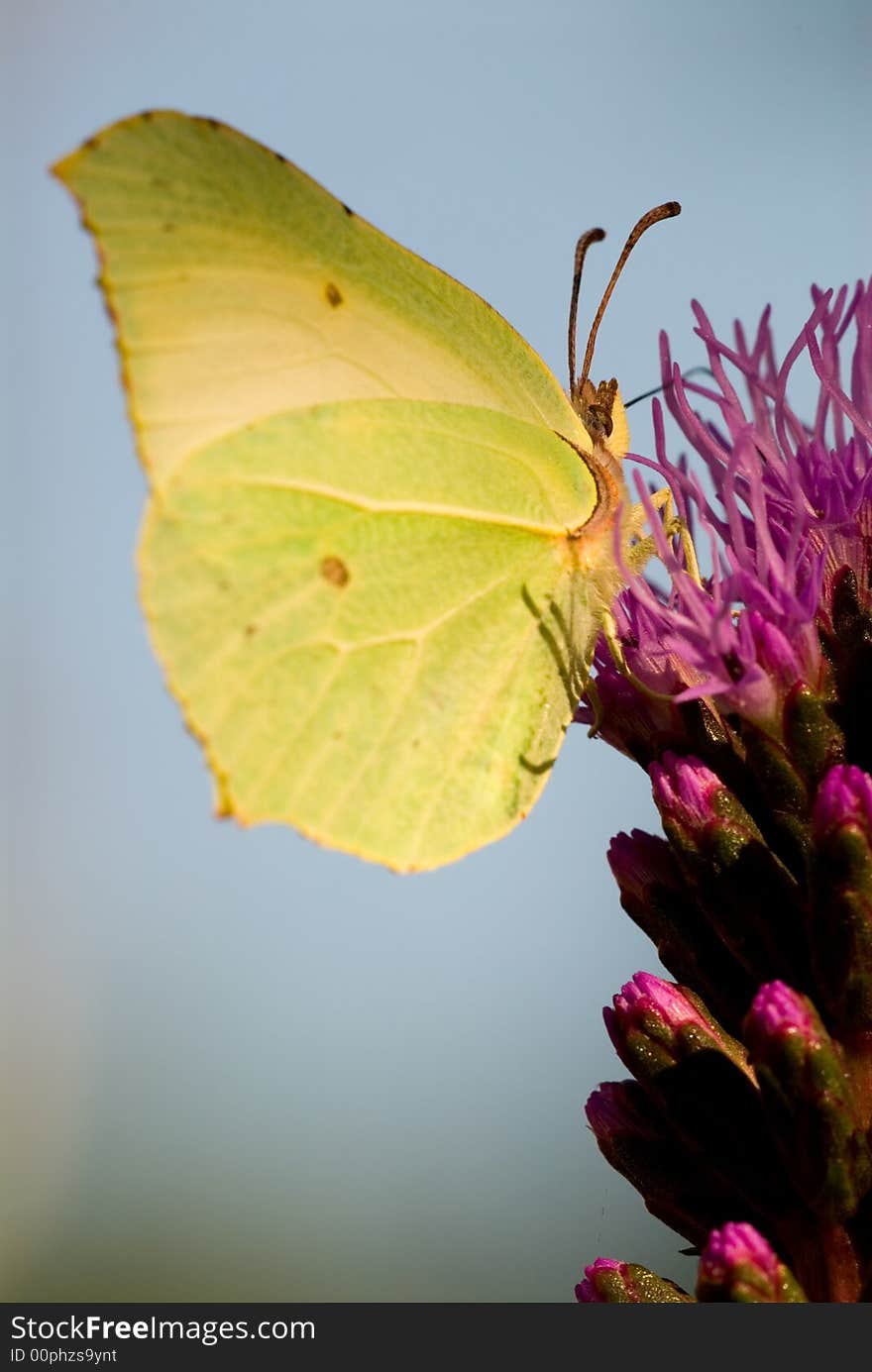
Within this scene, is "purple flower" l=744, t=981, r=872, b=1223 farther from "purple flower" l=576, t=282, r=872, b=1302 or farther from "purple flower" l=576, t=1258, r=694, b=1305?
"purple flower" l=576, t=1258, r=694, b=1305

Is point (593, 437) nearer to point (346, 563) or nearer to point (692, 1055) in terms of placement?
point (346, 563)

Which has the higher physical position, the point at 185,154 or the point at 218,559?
the point at 185,154

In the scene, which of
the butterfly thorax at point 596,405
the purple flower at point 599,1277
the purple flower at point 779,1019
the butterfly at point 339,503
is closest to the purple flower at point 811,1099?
the purple flower at point 779,1019

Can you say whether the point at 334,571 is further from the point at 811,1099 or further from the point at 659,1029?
the point at 811,1099
